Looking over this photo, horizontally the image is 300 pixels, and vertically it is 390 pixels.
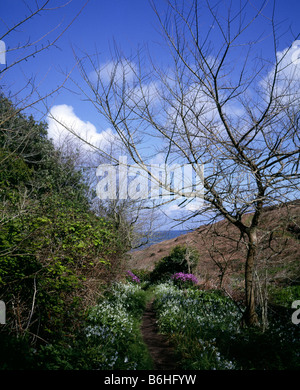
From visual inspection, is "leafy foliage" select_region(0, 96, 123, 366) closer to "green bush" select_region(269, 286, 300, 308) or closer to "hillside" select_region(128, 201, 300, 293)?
"hillside" select_region(128, 201, 300, 293)

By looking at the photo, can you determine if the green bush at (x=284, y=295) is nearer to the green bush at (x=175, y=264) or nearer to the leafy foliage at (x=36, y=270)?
the leafy foliage at (x=36, y=270)

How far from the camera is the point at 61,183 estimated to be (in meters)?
15.5

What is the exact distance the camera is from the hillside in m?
5.49

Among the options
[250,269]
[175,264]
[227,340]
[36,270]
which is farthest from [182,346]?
[175,264]

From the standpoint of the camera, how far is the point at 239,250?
19.7 ft

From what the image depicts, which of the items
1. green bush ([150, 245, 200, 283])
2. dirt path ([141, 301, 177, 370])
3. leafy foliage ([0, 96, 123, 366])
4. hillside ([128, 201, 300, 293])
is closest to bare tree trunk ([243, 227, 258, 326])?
hillside ([128, 201, 300, 293])

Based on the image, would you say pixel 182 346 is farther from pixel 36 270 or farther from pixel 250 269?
pixel 36 270

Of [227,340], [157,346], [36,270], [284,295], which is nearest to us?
[36,270]

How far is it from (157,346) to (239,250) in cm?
311

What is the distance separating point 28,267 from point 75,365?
175 cm
